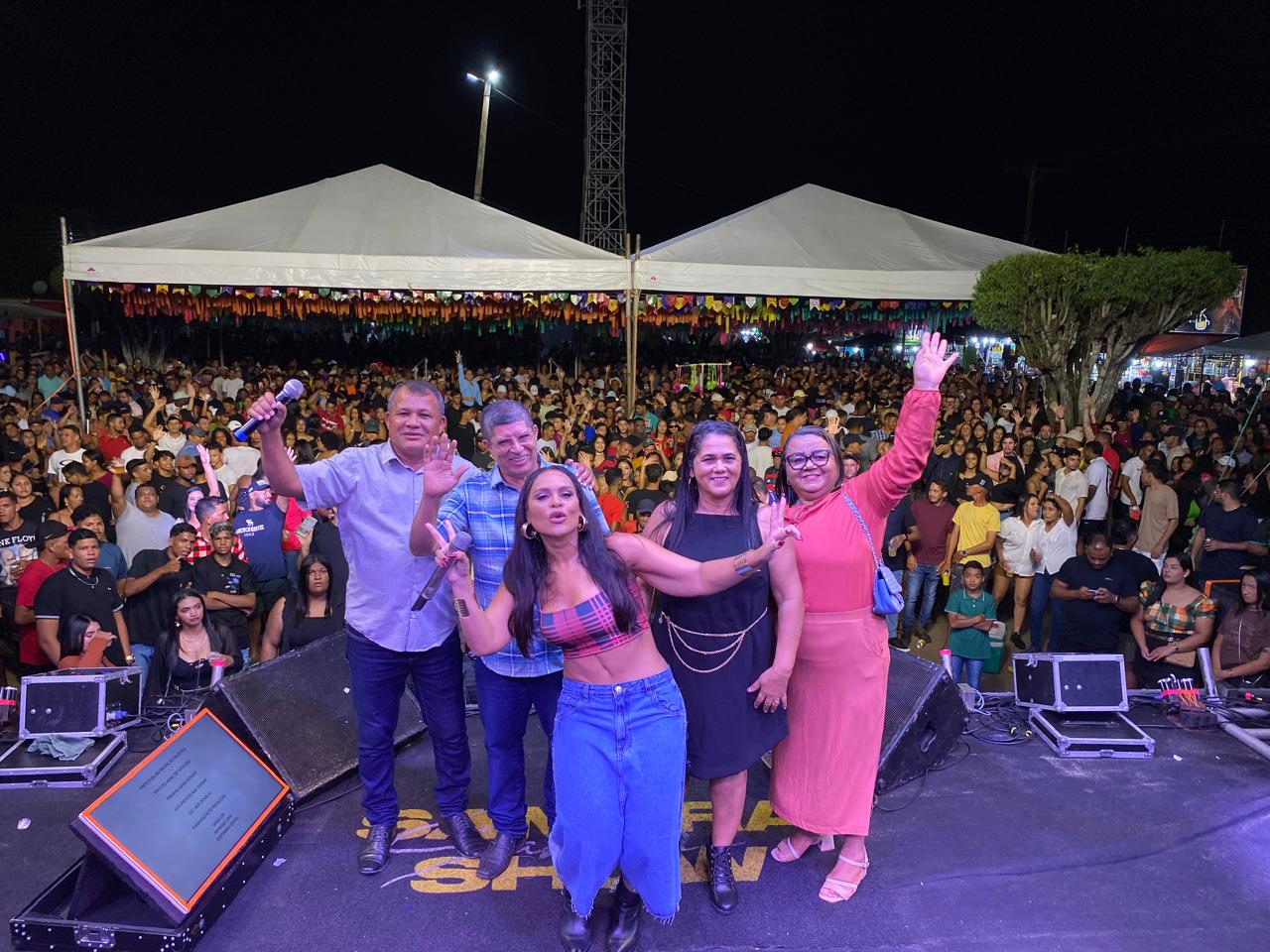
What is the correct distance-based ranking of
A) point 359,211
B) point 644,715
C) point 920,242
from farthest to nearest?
point 920,242
point 359,211
point 644,715

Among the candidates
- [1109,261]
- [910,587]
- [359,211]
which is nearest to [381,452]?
[910,587]

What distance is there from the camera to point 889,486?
285 cm

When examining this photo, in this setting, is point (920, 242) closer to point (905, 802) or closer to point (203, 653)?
point (905, 802)

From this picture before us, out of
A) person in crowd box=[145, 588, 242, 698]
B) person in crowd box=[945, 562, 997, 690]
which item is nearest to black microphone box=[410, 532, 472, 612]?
person in crowd box=[145, 588, 242, 698]

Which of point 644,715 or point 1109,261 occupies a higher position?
point 1109,261

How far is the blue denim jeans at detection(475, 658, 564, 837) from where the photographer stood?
9.86ft

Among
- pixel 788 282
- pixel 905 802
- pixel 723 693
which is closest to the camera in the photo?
pixel 723 693

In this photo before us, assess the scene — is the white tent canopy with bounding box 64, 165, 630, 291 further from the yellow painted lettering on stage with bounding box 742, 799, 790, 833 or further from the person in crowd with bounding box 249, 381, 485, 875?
the yellow painted lettering on stage with bounding box 742, 799, 790, 833

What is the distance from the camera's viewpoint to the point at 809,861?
3201mm

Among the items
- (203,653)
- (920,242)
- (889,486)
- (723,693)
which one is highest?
(920,242)

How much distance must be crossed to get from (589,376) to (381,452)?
11.8 metres

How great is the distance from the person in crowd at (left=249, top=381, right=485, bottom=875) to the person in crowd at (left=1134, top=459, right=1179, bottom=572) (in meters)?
5.89

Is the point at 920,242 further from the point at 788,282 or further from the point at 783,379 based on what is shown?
the point at 783,379

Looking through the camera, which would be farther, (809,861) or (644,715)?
(809,861)
